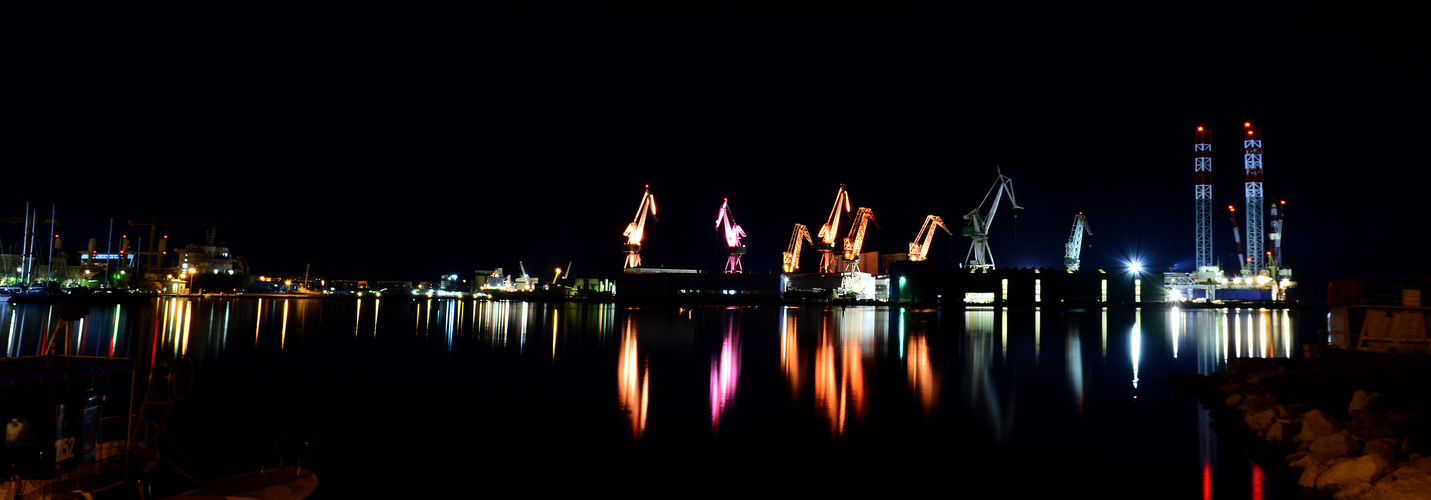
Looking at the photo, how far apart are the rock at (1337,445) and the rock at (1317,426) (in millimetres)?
326

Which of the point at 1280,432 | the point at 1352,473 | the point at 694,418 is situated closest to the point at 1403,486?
the point at 1352,473

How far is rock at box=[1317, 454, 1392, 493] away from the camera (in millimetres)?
7574

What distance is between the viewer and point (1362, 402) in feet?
33.8

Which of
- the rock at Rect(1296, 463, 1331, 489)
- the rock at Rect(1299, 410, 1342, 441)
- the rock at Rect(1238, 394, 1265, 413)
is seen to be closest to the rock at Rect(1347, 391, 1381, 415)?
the rock at Rect(1299, 410, 1342, 441)

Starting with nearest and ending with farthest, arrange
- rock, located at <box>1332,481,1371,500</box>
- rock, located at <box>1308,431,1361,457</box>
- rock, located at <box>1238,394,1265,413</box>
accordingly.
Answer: rock, located at <box>1332,481,1371,500</box>, rock, located at <box>1308,431,1361,457</box>, rock, located at <box>1238,394,1265,413</box>

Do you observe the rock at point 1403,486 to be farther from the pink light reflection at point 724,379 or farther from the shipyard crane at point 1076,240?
the shipyard crane at point 1076,240

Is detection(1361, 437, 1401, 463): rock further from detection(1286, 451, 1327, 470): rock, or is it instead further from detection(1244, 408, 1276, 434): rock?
detection(1244, 408, 1276, 434): rock

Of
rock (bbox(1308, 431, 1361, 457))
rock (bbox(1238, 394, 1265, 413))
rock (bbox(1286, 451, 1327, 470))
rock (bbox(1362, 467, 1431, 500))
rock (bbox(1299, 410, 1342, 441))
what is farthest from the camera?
rock (bbox(1238, 394, 1265, 413))

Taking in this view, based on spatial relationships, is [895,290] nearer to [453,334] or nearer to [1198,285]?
[1198,285]

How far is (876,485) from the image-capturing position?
8.72m

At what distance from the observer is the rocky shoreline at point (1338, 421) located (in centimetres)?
766

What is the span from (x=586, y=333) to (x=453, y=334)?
4.94 meters

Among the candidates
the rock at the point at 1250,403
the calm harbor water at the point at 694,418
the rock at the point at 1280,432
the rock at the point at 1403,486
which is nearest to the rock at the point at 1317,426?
the rock at the point at 1280,432

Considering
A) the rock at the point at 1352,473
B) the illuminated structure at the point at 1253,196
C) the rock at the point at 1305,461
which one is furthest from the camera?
the illuminated structure at the point at 1253,196
